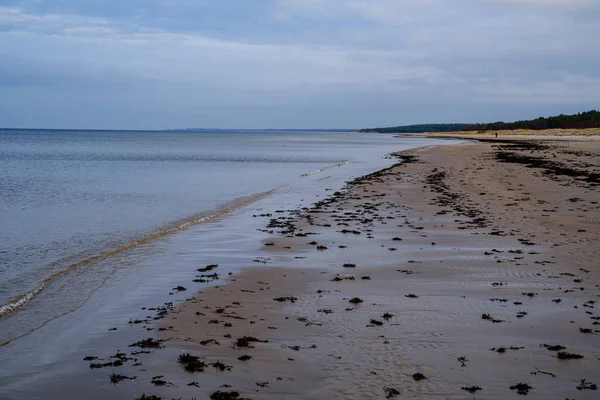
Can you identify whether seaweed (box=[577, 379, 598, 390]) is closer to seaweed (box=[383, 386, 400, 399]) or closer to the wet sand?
the wet sand

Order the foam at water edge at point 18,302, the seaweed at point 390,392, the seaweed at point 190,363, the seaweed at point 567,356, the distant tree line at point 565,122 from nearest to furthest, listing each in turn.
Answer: the seaweed at point 390,392 → the seaweed at point 190,363 → the seaweed at point 567,356 → the foam at water edge at point 18,302 → the distant tree line at point 565,122

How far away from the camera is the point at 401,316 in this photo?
22.7 ft

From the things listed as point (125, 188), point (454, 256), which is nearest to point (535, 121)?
point (125, 188)

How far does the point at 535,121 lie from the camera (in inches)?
5344

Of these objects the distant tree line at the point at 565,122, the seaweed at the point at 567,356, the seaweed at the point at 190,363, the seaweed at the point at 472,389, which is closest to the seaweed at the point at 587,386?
the seaweed at the point at 567,356

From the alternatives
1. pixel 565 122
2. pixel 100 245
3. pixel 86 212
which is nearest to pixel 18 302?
pixel 100 245

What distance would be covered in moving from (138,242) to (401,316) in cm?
795

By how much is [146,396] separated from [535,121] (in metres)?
146

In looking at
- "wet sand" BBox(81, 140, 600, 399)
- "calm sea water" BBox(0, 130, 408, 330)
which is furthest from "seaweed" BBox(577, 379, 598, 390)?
"calm sea water" BBox(0, 130, 408, 330)

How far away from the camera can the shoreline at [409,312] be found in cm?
512

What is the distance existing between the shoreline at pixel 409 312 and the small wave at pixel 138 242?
105 inches

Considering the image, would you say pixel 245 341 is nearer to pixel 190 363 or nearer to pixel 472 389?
pixel 190 363

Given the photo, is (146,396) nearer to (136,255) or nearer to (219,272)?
(219,272)

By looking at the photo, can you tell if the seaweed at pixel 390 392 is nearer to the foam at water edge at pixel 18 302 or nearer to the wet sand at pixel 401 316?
the wet sand at pixel 401 316
